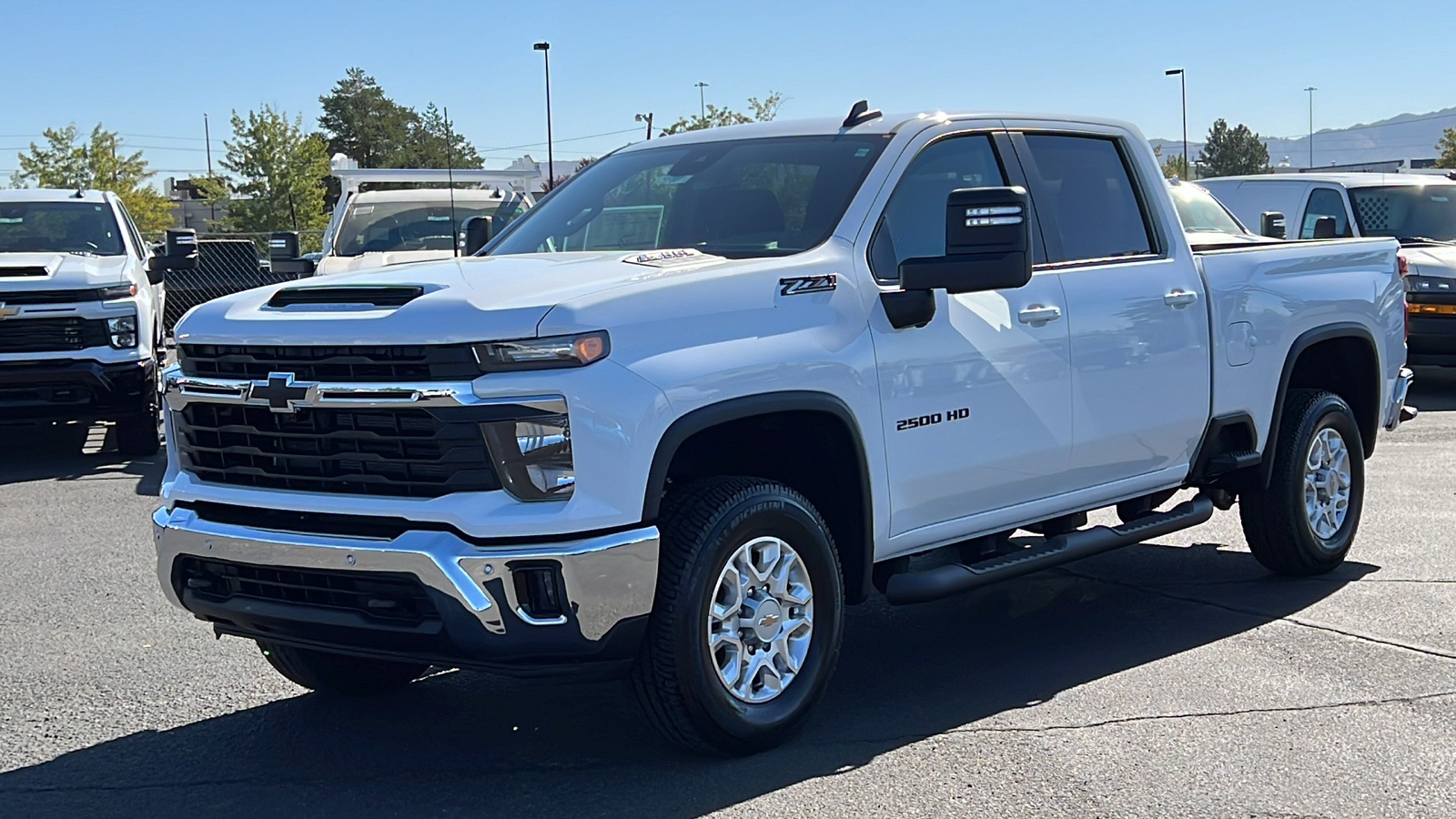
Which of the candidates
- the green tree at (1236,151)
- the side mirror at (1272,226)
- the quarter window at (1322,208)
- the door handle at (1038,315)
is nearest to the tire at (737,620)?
the door handle at (1038,315)

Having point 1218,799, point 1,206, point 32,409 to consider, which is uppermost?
point 1,206

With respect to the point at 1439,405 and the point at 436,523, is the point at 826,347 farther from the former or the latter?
the point at 1439,405

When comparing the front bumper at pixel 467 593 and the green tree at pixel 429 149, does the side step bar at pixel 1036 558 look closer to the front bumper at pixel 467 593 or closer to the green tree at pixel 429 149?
the front bumper at pixel 467 593

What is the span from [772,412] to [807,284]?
44 cm

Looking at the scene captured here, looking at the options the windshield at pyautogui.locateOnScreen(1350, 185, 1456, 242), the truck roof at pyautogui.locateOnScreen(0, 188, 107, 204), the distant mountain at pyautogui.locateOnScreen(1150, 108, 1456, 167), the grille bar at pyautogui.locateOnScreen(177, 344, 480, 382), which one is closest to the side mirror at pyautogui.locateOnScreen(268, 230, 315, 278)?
the truck roof at pyautogui.locateOnScreen(0, 188, 107, 204)

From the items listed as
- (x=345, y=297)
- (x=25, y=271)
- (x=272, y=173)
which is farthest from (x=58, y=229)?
(x=272, y=173)

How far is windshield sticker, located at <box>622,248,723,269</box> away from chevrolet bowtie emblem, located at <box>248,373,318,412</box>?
108cm

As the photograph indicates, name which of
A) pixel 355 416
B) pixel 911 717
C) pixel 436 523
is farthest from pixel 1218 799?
pixel 355 416

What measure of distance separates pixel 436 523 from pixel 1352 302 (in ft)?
15.8

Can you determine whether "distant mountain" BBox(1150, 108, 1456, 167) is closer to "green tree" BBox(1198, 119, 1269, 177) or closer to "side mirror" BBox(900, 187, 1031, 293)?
"green tree" BBox(1198, 119, 1269, 177)

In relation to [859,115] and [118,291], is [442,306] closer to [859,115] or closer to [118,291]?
[859,115]

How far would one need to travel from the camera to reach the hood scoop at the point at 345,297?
454cm

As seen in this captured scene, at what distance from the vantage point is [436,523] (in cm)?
427

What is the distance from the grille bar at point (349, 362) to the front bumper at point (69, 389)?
701 cm
